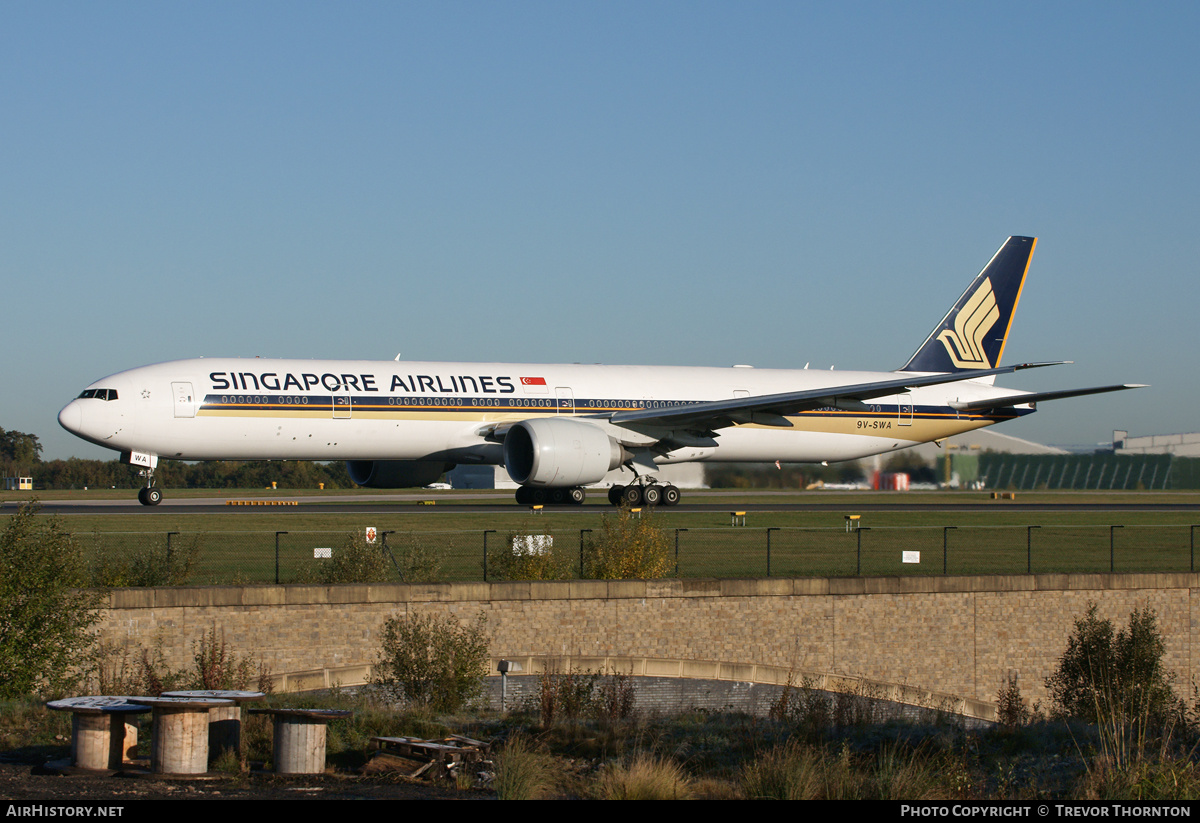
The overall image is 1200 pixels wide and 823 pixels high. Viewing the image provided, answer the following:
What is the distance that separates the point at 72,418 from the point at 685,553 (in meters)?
16.4

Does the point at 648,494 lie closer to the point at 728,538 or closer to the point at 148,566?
the point at 728,538

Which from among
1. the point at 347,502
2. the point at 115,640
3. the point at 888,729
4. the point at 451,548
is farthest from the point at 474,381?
the point at 888,729

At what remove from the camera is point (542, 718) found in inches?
588

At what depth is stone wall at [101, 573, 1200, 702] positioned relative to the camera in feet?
56.5

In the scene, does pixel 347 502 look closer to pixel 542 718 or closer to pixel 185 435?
pixel 185 435

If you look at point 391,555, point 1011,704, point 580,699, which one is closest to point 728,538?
point 1011,704

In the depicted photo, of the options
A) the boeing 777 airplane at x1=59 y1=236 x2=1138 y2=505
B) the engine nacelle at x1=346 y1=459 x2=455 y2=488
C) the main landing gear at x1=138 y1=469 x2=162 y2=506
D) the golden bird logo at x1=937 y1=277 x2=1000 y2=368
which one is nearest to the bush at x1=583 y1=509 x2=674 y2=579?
→ the boeing 777 airplane at x1=59 y1=236 x2=1138 y2=505

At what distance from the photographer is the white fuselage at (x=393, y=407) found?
97.0ft

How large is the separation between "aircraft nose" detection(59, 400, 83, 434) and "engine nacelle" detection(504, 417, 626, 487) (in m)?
10.7

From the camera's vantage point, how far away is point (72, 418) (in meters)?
29.3

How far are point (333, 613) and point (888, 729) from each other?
8254 mm

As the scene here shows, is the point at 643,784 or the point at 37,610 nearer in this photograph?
the point at 643,784
